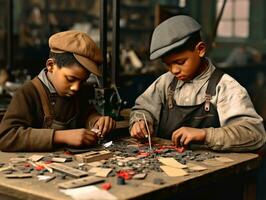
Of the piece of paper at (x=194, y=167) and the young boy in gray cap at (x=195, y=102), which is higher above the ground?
the young boy in gray cap at (x=195, y=102)

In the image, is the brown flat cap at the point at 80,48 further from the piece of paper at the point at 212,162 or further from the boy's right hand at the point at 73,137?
the piece of paper at the point at 212,162

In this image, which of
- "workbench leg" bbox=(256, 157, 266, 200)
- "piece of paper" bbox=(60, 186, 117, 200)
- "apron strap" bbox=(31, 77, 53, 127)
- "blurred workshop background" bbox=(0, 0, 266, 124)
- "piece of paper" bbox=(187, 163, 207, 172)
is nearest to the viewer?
"piece of paper" bbox=(60, 186, 117, 200)

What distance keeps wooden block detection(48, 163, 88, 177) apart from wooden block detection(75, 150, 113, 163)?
0.12 meters

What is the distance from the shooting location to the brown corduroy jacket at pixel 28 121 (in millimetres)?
2123

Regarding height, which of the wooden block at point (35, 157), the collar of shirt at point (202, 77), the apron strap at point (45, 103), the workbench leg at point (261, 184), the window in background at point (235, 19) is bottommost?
the workbench leg at point (261, 184)

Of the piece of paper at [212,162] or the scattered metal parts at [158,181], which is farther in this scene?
the piece of paper at [212,162]

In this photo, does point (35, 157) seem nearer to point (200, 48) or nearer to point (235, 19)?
point (200, 48)

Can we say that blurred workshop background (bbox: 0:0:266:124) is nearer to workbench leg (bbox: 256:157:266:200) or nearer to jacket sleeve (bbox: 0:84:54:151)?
workbench leg (bbox: 256:157:266:200)

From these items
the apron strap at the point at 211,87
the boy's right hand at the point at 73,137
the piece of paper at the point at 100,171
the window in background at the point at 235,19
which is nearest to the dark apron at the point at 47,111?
the boy's right hand at the point at 73,137

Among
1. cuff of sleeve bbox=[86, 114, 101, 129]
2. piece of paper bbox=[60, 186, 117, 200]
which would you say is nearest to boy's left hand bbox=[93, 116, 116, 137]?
cuff of sleeve bbox=[86, 114, 101, 129]

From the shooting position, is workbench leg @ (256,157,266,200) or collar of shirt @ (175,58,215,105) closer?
collar of shirt @ (175,58,215,105)

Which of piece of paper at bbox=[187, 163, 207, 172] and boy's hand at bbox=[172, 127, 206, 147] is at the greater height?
boy's hand at bbox=[172, 127, 206, 147]

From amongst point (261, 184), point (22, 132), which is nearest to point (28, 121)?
point (22, 132)

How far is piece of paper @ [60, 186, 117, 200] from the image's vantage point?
154 cm
